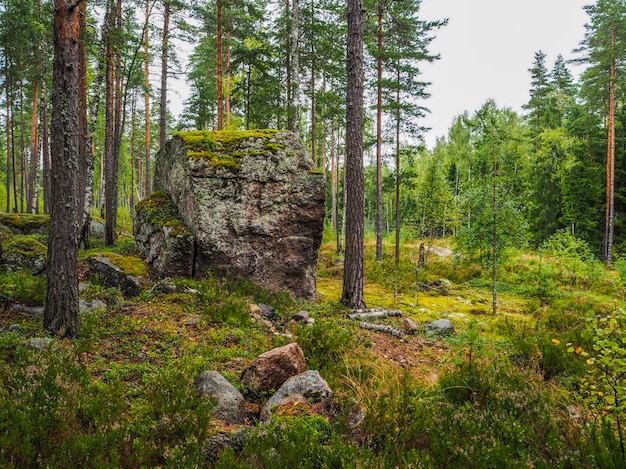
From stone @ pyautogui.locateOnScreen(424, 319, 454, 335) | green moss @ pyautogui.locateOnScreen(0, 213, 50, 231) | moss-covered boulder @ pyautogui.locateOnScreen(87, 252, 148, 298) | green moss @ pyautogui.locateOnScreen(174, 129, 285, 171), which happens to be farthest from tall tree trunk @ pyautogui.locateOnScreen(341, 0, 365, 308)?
green moss @ pyautogui.locateOnScreen(0, 213, 50, 231)

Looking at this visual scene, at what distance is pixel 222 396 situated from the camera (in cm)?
368

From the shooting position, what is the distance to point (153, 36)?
54.8 ft

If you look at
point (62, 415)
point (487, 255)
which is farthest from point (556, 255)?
point (62, 415)

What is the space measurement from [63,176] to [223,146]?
15.4ft

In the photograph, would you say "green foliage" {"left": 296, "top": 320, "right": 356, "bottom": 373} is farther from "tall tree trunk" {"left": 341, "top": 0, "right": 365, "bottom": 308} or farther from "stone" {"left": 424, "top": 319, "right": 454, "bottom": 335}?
"tall tree trunk" {"left": 341, "top": 0, "right": 365, "bottom": 308}

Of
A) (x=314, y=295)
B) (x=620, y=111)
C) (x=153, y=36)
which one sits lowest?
(x=314, y=295)

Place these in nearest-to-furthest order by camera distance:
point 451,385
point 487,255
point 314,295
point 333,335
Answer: point 451,385
point 333,335
point 314,295
point 487,255

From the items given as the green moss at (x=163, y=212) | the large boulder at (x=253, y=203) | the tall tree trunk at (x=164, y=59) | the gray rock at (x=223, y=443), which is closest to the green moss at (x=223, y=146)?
the large boulder at (x=253, y=203)

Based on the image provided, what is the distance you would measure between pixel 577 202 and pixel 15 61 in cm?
3817

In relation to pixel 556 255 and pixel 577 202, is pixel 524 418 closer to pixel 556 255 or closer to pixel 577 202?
pixel 556 255

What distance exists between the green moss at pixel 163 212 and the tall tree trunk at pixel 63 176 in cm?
337

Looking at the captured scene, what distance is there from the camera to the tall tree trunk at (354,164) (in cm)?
848

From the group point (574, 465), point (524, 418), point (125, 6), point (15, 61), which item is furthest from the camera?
point (15, 61)

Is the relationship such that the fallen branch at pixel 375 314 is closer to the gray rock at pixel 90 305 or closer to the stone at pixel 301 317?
the stone at pixel 301 317
